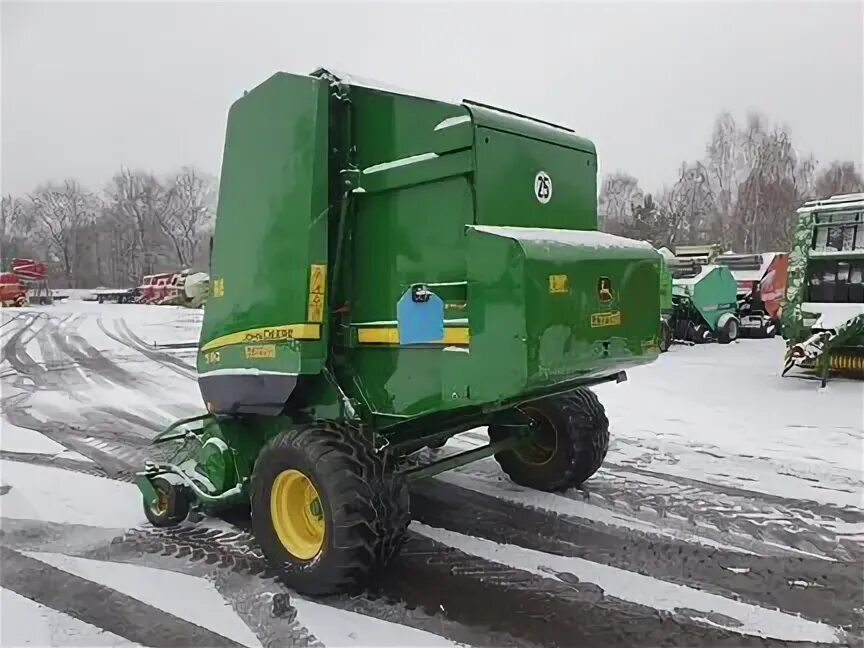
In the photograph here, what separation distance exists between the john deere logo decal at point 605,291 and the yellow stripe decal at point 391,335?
0.74 metres

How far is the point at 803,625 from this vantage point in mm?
3406

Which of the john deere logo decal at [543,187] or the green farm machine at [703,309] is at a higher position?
the john deere logo decal at [543,187]

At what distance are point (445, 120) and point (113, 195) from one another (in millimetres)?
70573

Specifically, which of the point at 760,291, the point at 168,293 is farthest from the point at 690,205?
the point at 168,293

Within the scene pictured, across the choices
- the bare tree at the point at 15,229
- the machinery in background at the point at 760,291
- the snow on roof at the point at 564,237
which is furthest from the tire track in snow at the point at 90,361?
the bare tree at the point at 15,229

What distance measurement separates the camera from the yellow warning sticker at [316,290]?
3.93 m

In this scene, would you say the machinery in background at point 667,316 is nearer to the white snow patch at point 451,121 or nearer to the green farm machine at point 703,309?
the green farm machine at point 703,309

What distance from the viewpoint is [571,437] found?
17.1ft

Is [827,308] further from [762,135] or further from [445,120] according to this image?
[762,135]

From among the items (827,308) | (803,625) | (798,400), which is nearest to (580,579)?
(803,625)

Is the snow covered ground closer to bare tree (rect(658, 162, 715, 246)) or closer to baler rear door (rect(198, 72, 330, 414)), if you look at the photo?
baler rear door (rect(198, 72, 330, 414))

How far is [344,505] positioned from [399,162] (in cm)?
178

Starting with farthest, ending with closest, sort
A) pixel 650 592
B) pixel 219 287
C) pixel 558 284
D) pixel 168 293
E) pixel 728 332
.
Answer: pixel 168 293 → pixel 728 332 → pixel 219 287 → pixel 650 592 → pixel 558 284

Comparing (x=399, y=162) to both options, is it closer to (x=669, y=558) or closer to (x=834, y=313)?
(x=669, y=558)
